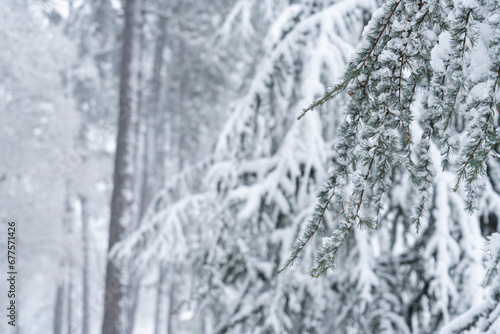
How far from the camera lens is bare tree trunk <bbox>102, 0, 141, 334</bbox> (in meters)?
5.88

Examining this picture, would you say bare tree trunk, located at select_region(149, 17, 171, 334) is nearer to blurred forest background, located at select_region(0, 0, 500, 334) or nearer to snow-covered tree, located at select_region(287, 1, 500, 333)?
blurred forest background, located at select_region(0, 0, 500, 334)

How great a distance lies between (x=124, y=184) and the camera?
20.4ft

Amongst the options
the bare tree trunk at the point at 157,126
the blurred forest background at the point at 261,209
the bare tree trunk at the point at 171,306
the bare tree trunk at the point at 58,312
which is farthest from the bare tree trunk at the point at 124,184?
the bare tree trunk at the point at 58,312

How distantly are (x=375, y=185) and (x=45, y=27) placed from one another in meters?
12.4

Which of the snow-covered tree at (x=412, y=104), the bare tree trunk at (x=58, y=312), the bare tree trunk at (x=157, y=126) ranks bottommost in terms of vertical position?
the bare tree trunk at (x=58, y=312)

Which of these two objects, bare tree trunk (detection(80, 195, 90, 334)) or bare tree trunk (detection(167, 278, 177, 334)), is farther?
bare tree trunk (detection(80, 195, 90, 334))

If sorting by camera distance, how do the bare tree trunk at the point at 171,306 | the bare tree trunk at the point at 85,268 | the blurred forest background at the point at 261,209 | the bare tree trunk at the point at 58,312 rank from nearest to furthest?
the blurred forest background at the point at 261,209, the bare tree trunk at the point at 171,306, the bare tree trunk at the point at 58,312, the bare tree trunk at the point at 85,268

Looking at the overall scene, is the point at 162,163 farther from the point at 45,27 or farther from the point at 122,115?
the point at 122,115

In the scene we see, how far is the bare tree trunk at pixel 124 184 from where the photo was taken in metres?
5.88

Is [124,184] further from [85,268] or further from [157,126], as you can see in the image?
[85,268]

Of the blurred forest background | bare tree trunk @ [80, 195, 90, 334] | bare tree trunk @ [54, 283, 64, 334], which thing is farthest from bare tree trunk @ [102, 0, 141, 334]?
bare tree trunk @ [80, 195, 90, 334]

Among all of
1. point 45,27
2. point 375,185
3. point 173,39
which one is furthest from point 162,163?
point 375,185

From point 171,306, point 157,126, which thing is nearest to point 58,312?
point 171,306

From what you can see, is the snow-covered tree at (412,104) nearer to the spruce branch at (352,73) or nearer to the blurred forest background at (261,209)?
the spruce branch at (352,73)
